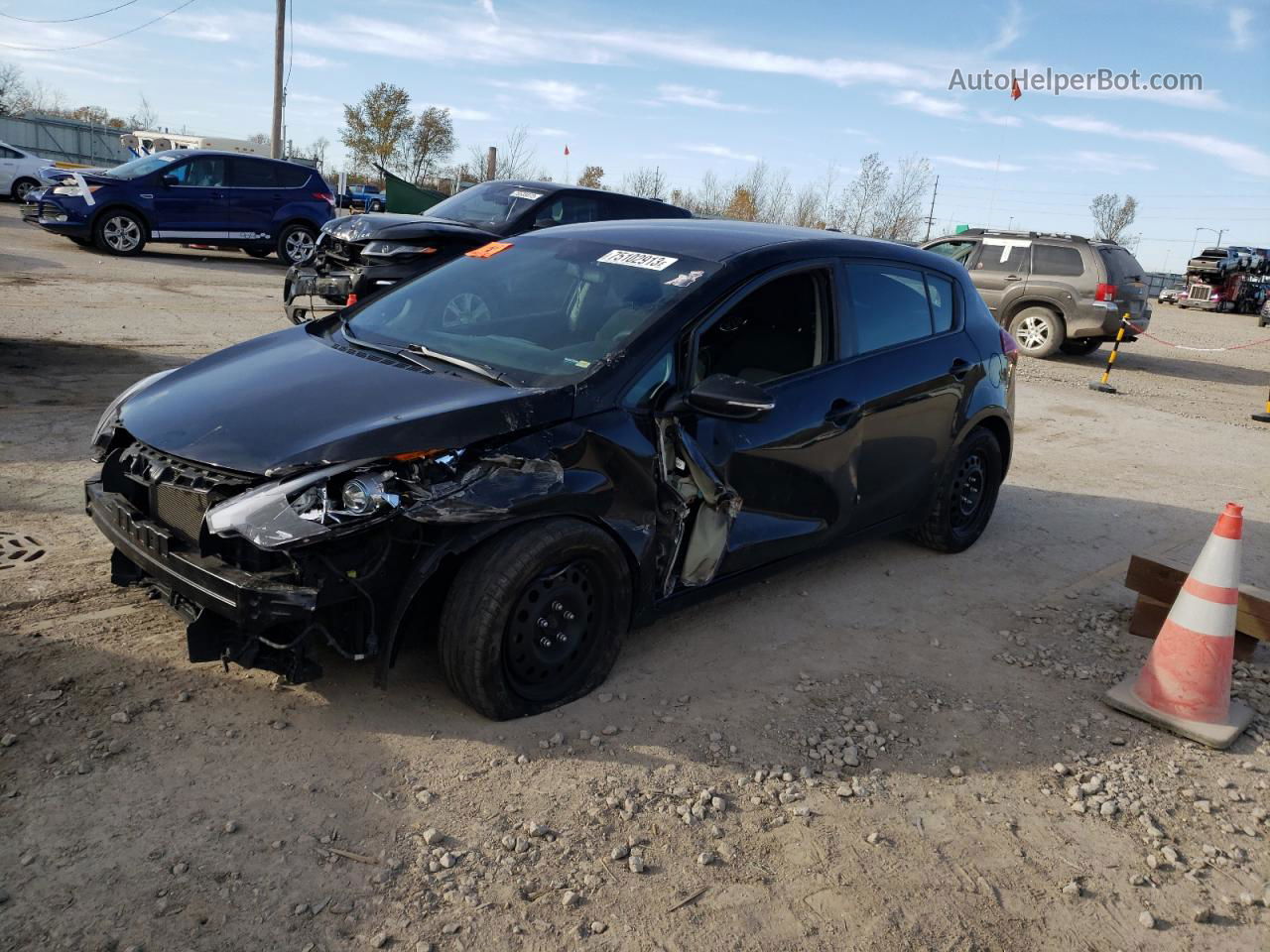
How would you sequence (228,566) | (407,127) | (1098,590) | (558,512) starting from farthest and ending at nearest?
(407,127)
(1098,590)
(558,512)
(228,566)

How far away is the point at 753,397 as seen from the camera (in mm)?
3551

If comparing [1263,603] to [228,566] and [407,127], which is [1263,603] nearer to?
[228,566]

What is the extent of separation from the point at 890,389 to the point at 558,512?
2064 mm

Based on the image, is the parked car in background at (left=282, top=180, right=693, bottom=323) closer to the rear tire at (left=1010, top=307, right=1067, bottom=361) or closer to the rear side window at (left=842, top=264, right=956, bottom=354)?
the rear side window at (left=842, top=264, right=956, bottom=354)

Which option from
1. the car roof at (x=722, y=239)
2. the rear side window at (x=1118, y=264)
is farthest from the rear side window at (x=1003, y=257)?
the car roof at (x=722, y=239)

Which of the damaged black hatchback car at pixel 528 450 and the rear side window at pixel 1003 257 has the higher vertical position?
the rear side window at pixel 1003 257

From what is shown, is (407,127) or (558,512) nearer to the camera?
(558,512)

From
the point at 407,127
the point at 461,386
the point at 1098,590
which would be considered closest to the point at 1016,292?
the point at 1098,590

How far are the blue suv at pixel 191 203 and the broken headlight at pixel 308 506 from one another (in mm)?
13737

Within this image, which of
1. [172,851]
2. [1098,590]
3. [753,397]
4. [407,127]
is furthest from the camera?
[407,127]

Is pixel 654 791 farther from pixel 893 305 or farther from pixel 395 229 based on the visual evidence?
pixel 395 229

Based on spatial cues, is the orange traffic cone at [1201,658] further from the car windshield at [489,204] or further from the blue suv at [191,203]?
the blue suv at [191,203]

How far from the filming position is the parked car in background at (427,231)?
30.7ft

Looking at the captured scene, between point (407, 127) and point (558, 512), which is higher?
point (407, 127)
